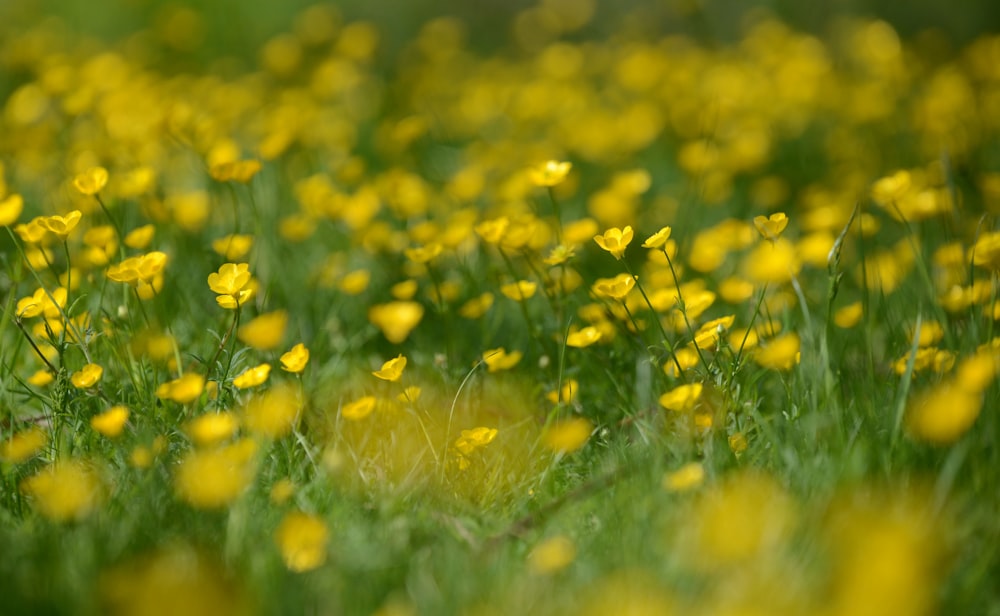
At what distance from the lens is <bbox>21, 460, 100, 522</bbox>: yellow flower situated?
1.41m

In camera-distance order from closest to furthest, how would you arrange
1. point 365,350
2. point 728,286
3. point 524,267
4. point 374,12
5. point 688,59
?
point 728,286 < point 365,350 < point 524,267 < point 688,59 < point 374,12

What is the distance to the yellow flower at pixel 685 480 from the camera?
1489mm

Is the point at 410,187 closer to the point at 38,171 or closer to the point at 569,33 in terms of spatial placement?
the point at 38,171

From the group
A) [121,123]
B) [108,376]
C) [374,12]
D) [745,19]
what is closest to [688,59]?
[745,19]

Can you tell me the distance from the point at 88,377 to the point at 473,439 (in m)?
0.69

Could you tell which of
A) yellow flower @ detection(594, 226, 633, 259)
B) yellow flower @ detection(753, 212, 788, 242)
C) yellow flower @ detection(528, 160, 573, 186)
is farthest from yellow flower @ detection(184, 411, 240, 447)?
yellow flower @ detection(753, 212, 788, 242)

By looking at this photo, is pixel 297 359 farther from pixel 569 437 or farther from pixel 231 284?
pixel 569 437

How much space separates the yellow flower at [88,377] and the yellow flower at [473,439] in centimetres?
65

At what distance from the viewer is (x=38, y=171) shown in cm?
337

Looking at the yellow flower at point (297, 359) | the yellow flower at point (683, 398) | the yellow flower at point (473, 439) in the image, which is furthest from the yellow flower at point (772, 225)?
the yellow flower at point (297, 359)

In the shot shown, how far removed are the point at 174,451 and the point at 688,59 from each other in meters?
3.78

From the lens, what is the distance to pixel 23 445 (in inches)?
65.7

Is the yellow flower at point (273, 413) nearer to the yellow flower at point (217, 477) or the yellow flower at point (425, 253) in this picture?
the yellow flower at point (217, 477)

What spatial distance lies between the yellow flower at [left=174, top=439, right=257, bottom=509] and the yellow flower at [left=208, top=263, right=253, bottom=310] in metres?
0.34
